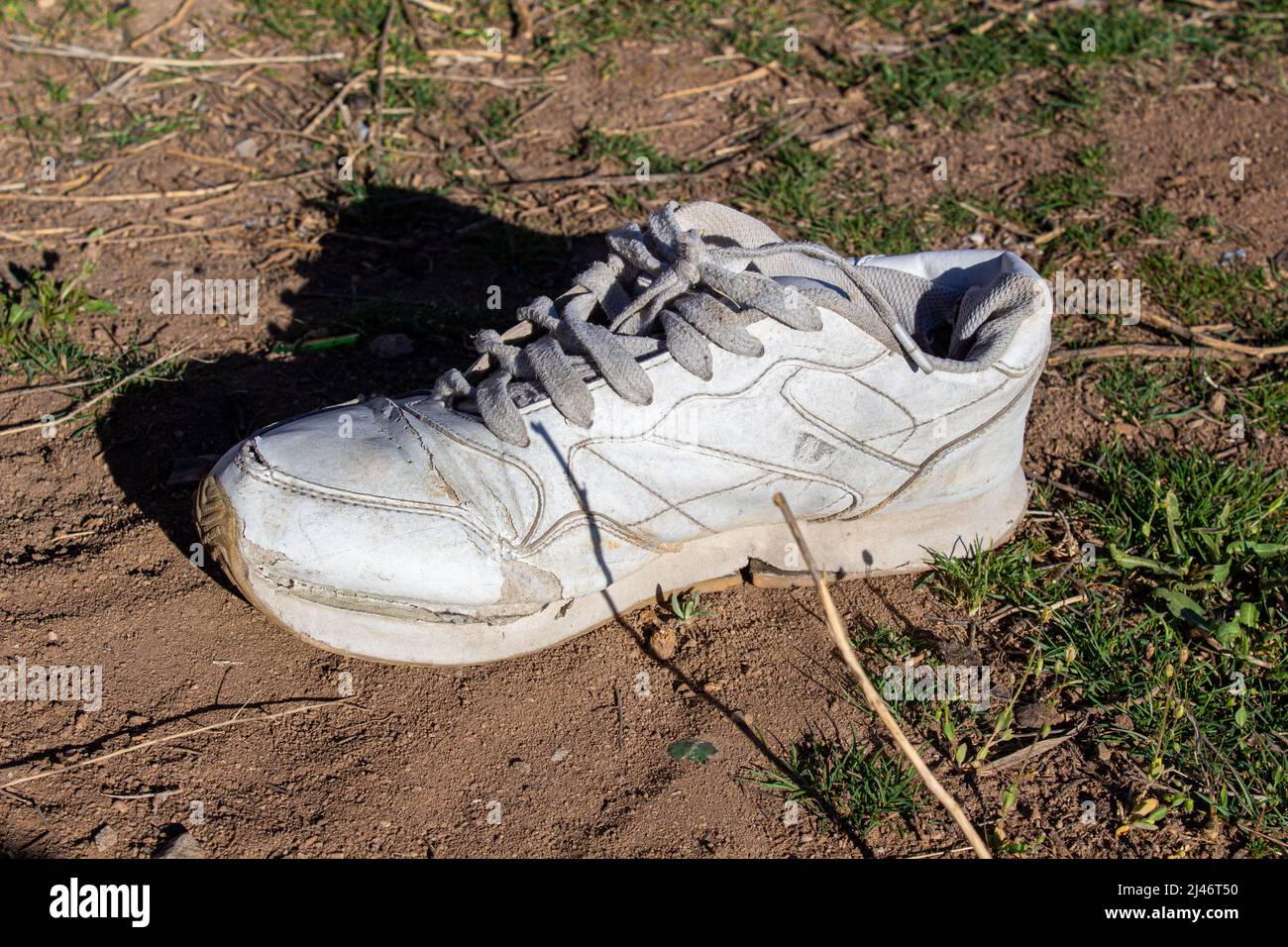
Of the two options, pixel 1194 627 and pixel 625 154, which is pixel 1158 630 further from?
pixel 625 154

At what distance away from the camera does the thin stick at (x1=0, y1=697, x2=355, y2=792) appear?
7.45ft

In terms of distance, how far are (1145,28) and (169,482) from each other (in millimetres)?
4276

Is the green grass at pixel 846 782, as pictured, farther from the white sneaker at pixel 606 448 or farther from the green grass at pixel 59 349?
the green grass at pixel 59 349

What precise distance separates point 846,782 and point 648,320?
106cm

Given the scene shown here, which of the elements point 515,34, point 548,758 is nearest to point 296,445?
point 548,758

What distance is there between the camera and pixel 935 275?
2.84 m

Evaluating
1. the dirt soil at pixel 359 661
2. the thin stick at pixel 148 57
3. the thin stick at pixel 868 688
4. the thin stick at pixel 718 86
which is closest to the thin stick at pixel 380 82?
the dirt soil at pixel 359 661

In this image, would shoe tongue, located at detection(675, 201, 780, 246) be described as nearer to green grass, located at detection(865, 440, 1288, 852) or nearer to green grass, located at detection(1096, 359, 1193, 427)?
green grass, located at detection(865, 440, 1288, 852)

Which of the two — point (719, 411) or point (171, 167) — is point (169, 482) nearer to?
point (719, 411)

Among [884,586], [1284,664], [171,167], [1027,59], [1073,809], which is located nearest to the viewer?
[1073,809]

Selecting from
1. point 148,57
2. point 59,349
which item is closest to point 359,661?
point 59,349

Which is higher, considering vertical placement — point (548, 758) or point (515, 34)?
point (515, 34)

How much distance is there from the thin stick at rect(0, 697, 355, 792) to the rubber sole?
5.3 inches

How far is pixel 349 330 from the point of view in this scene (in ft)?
11.9
